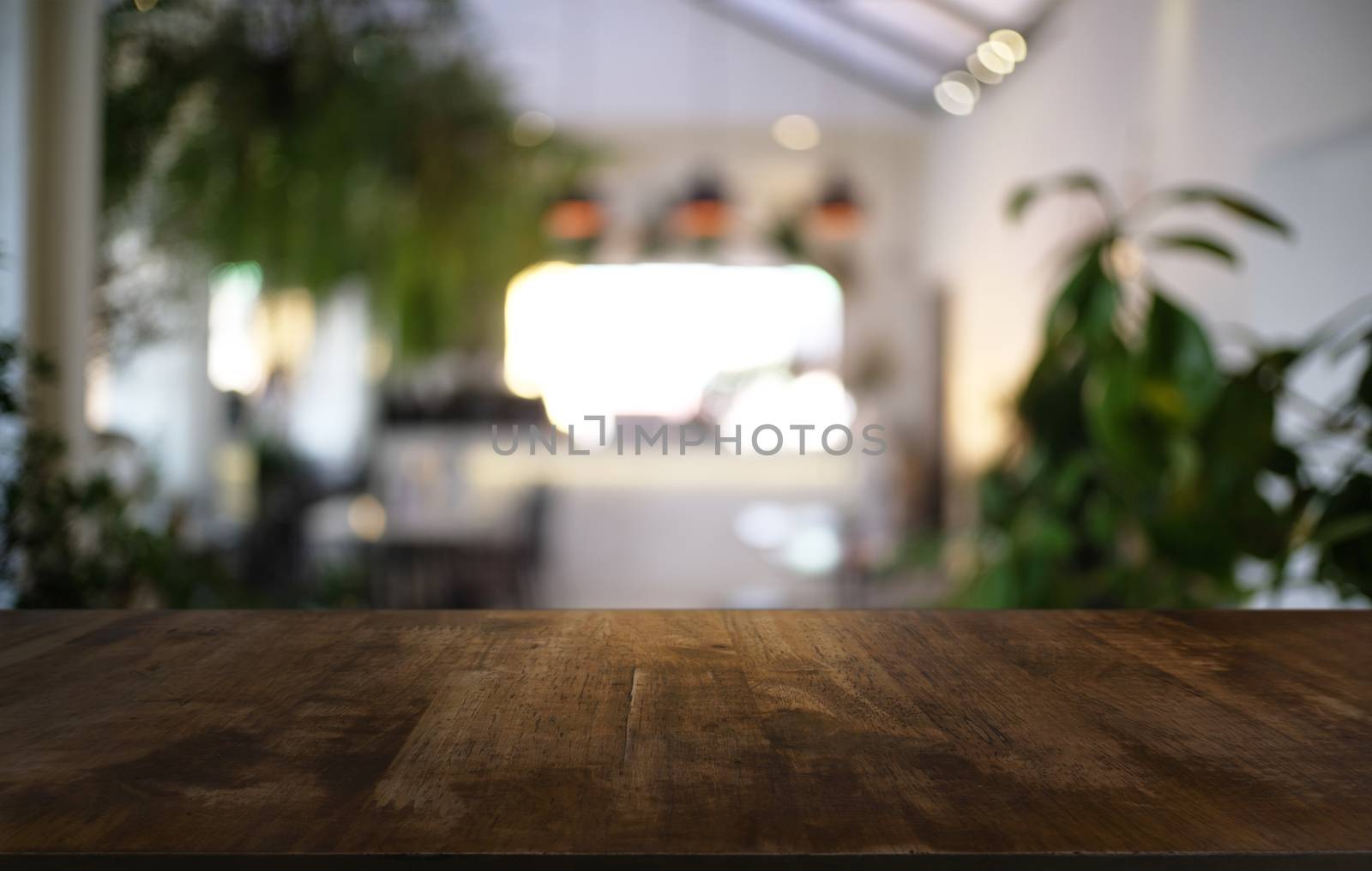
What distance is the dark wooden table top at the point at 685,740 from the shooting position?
0.43 meters

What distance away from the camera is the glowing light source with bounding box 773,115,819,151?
797cm

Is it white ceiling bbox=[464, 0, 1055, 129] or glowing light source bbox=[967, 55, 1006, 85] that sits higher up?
white ceiling bbox=[464, 0, 1055, 129]

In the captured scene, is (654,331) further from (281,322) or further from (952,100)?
(281,322)

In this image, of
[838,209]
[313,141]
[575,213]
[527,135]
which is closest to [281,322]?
[313,141]

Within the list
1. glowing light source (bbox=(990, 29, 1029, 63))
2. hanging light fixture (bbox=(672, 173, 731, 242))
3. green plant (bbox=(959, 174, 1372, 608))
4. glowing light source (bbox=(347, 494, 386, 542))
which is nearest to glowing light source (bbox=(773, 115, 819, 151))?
glowing light source (bbox=(990, 29, 1029, 63))

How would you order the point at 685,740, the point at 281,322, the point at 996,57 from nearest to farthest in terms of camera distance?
the point at 685,740 → the point at 281,322 → the point at 996,57

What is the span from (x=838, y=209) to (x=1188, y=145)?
2.04 metres

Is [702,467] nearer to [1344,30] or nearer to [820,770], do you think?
[1344,30]

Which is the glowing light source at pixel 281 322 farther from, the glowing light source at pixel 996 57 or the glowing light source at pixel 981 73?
the glowing light source at pixel 981 73

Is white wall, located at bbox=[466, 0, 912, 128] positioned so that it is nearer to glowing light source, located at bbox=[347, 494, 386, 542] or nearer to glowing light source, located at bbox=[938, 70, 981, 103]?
glowing light source, located at bbox=[938, 70, 981, 103]

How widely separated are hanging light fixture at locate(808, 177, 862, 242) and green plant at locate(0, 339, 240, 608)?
154 inches

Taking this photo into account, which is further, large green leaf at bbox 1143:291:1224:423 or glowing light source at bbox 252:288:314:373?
glowing light source at bbox 252:288:314:373

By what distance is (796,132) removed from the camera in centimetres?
800

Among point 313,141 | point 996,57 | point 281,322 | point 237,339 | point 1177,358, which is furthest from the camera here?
point 237,339
